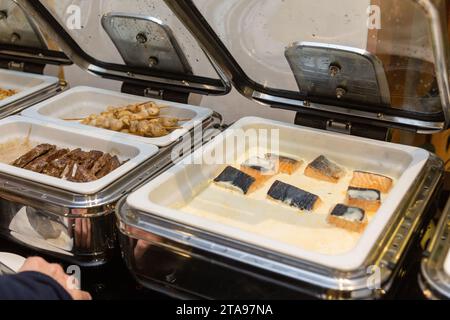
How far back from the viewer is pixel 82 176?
175cm

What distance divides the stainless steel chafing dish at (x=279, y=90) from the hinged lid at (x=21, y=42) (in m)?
0.16

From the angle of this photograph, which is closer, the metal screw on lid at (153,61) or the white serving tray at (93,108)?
the white serving tray at (93,108)

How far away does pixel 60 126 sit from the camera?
2.01 m

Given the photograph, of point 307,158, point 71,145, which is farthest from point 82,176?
point 307,158

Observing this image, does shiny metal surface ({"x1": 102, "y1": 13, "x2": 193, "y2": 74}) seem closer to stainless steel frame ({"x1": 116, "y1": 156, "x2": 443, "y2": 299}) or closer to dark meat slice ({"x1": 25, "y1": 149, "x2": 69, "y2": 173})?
dark meat slice ({"x1": 25, "y1": 149, "x2": 69, "y2": 173})

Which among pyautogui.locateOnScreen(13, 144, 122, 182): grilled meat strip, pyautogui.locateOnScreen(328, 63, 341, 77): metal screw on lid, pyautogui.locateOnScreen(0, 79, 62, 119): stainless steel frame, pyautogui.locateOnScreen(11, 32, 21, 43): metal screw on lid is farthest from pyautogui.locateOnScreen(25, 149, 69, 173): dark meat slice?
pyautogui.locateOnScreen(328, 63, 341, 77): metal screw on lid

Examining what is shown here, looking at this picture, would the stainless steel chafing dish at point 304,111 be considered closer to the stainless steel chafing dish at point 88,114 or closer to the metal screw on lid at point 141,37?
the stainless steel chafing dish at point 88,114

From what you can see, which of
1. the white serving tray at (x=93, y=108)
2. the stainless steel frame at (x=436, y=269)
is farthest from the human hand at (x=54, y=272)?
the stainless steel frame at (x=436, y=269)

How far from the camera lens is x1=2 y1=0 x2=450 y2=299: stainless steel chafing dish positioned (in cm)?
124

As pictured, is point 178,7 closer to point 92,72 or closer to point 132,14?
point 132,14

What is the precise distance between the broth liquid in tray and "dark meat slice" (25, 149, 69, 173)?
21.9 inches

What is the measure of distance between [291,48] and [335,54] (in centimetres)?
14

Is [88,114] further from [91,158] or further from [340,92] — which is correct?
[340,92]

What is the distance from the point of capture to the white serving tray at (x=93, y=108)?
1.97m
